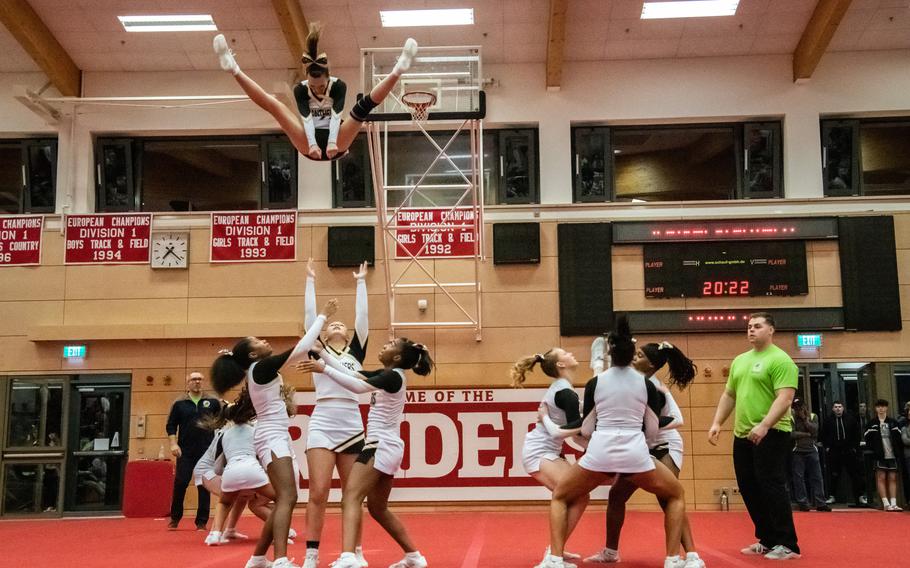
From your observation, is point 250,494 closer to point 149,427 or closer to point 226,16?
point 149,427

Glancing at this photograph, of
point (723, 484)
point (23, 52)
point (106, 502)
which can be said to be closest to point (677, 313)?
point (723, 484)

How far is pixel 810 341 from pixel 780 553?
20.4ft

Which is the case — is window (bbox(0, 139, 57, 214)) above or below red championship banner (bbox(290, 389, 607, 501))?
above

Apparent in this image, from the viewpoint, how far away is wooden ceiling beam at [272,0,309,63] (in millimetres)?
10773

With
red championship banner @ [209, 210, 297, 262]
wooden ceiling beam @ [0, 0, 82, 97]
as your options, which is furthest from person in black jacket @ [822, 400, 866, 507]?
wooden ceiling beam @ [0, 0, 82, 97]

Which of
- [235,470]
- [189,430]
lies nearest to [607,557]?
[235,470]

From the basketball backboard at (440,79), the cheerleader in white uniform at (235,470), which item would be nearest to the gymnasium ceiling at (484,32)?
the basketball backboard at (440,79)

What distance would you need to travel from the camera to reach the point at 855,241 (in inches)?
454

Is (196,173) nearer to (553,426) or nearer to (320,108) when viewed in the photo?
(320,108)

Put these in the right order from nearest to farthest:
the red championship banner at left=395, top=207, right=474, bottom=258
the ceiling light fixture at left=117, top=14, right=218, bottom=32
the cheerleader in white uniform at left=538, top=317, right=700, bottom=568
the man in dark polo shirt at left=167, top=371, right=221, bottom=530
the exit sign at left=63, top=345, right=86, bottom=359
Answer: the cheerleader in white uniform at left=538, top=317, right=700, bottom=568, the man in dark polo shirt at left=167, top=371, right=221, bottom=530, the ceiling light fixture at left=117, top=14, right=218, bottom=32, the exit sign at left=63, top=345, right=86, bottom=359, the red championship banner at left=395, top=207, right=474, bottom=258

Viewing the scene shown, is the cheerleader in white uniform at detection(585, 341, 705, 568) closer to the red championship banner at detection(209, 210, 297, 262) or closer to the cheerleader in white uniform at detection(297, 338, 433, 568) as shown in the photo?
the cheerleader in white uniform at detection(297, 338, 433, 568)

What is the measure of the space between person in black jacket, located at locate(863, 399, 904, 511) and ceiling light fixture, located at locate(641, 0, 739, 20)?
5.64 metres

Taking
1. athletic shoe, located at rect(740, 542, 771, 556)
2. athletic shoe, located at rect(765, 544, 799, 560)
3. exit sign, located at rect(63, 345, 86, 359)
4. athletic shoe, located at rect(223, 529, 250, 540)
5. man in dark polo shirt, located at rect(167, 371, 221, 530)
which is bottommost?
athletic shoe, located at rect(223, 529, 250, 540)

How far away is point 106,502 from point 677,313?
8.34m
